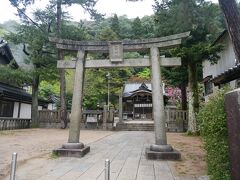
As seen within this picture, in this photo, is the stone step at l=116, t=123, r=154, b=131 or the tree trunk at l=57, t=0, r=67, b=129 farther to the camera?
the stone step at l=116, t=123, r=154, b=131

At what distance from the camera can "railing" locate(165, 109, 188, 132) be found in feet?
68.4

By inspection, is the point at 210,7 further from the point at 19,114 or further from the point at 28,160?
the point at 19,114

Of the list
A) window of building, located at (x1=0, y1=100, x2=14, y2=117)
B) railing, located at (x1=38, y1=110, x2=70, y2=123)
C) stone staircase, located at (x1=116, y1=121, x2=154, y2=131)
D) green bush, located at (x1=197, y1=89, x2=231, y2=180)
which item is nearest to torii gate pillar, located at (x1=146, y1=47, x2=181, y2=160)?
green bush, located at (x1=197, y1=89, x2=231, y2=180)

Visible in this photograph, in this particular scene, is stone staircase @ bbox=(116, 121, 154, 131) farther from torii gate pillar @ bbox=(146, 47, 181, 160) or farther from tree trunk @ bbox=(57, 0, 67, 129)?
torii gate pillar @ bbox=(146, 47, 181, 160)

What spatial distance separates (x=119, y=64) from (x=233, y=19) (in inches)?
161

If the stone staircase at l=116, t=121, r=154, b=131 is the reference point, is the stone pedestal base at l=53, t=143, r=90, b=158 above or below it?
below

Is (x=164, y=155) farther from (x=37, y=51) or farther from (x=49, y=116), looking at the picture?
(x=37, y=51)

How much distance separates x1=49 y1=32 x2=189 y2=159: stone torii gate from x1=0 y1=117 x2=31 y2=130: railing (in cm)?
1390

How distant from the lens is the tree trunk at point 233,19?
269 inches

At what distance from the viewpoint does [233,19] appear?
686 cm

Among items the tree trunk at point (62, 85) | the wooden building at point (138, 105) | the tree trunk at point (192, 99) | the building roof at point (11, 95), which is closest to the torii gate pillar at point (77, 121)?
the tree trunk at point (192, 99)

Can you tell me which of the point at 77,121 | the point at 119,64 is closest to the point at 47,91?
the point at 77,121

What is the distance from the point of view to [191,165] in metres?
7.29

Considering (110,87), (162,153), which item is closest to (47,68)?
(110,87)
